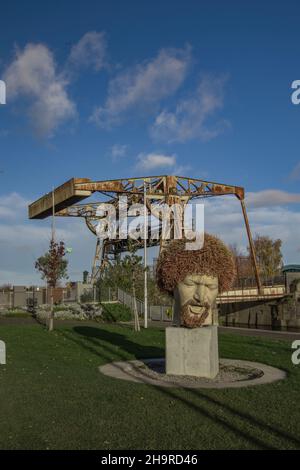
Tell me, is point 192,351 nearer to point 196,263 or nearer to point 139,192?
point 196,263

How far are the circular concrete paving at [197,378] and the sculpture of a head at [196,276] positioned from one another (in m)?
1.09

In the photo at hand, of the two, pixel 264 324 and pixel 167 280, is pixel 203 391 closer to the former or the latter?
pixel 167 280

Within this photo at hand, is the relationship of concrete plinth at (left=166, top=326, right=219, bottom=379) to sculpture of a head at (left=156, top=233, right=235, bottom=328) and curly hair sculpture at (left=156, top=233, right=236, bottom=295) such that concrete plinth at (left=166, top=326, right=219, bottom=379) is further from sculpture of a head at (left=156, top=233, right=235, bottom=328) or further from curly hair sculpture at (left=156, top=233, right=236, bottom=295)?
curly hair sculpture at (left=156, top=233, right=236, bottom=295)

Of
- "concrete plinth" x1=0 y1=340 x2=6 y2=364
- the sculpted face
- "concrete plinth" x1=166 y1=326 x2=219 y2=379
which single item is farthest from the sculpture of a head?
"concrete plinth" x1=0 y1=340 x2=6 y2=364

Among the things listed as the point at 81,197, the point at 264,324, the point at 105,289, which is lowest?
the point at 264,324

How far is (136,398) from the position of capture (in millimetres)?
7570

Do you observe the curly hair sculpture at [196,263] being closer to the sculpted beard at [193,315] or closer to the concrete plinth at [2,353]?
the sculpted beard at [193,315]

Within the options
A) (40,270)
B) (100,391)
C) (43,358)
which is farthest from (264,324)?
(100,391)

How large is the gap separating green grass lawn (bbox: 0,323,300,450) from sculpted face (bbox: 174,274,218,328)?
1.57m

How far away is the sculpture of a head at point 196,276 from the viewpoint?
9.45 m

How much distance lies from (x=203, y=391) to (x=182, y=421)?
186cm

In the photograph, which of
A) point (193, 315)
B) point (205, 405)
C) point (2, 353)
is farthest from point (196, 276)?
point (2, 353)

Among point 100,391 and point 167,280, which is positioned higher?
point 167,280

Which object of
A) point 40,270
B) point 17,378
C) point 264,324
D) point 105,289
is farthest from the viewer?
point 264,324
